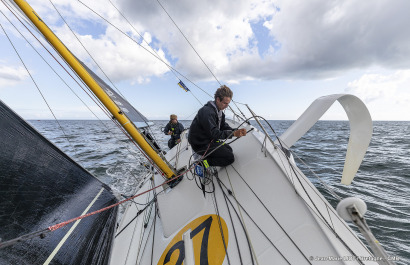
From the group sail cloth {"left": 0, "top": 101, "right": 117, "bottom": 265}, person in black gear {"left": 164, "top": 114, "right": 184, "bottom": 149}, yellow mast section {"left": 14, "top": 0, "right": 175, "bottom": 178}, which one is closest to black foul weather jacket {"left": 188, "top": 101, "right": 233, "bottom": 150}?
yellow mast section {"left": 14, "top": 0, "right": 175, "bottom": 178}

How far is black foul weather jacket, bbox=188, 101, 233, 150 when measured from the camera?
2209 mm

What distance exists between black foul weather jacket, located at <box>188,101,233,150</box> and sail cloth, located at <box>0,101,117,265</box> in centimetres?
168

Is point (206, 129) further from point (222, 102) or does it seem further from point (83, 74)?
point (83, 74)

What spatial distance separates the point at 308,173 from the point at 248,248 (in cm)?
549

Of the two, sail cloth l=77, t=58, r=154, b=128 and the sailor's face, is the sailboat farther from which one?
Answer: the sailor's face

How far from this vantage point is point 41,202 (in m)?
1.91

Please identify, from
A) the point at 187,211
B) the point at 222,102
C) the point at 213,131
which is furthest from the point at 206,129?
the point at 187,211

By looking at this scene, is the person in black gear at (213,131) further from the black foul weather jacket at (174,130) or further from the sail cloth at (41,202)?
the black foul weather jacket at (174,130)

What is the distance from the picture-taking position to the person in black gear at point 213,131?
2229 millimetres

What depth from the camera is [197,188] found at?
252 centimetres

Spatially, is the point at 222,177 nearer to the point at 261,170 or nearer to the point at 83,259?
the point at 261,170

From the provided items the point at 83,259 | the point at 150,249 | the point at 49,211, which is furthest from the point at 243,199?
the point at 49,211

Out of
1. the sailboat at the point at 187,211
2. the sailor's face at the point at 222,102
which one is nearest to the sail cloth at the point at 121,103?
the sailboat at the point at 187,211

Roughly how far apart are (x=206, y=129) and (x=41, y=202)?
6.26 ft
